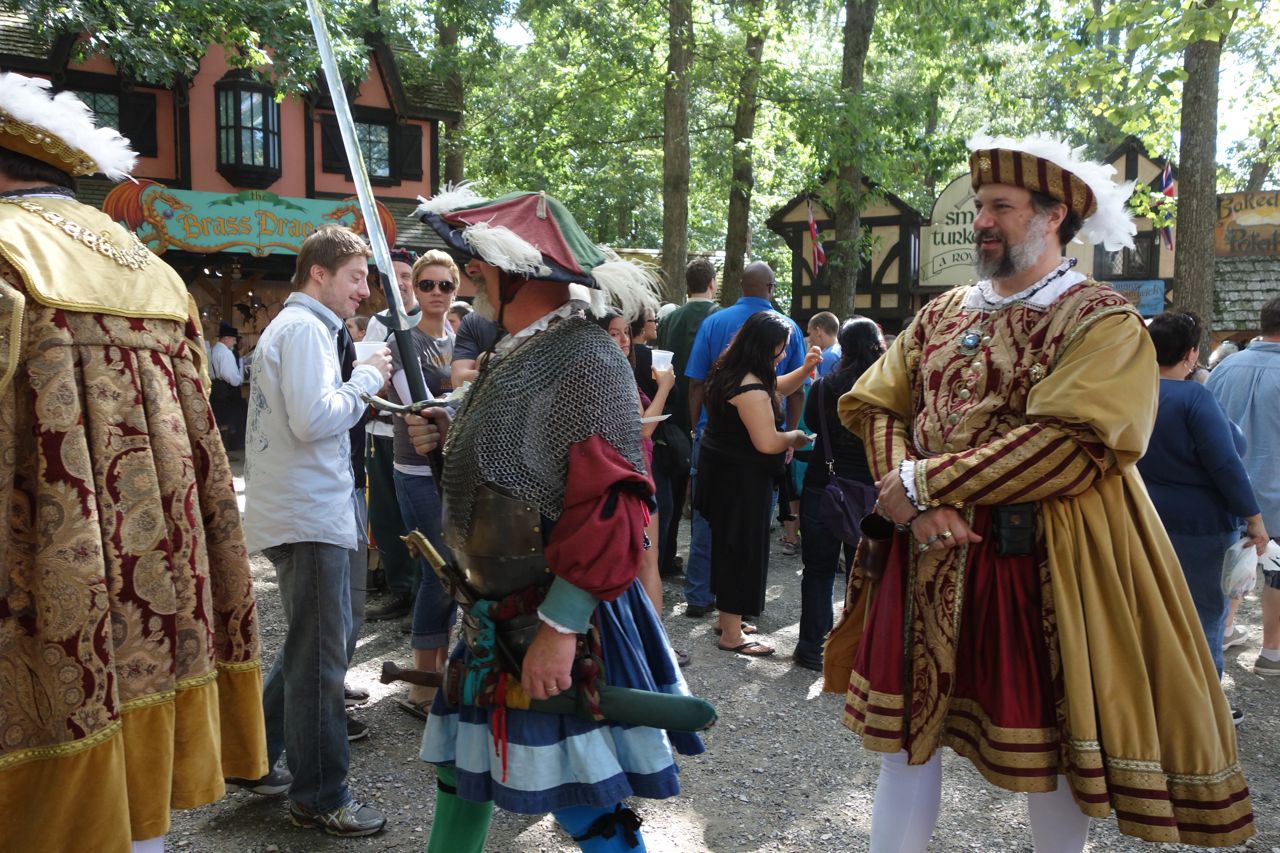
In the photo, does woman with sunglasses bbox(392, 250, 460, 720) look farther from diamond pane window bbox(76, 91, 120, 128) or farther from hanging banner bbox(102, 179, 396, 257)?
diamond pane window bbox(76, 91, 120, 128)

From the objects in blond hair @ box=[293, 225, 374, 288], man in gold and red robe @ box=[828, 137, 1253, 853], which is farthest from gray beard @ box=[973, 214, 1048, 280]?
blond hair @ box=[293, 225, 374, 288]

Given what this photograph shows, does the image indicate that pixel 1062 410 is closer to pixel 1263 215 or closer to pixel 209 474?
pixel 209 474

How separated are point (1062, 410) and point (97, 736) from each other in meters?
2.14

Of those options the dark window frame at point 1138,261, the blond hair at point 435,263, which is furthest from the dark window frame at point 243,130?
the dark window frame at point 1138,261

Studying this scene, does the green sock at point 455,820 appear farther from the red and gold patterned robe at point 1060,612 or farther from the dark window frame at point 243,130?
the dark window frame at point 243,130

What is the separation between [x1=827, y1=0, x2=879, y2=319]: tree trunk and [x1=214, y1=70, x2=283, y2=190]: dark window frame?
34.8 ft

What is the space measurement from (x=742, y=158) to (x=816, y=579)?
961cm

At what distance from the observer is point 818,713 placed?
4398mm

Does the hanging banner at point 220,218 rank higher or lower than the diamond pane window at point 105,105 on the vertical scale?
lower

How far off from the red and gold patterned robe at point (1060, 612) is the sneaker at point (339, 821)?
162cm

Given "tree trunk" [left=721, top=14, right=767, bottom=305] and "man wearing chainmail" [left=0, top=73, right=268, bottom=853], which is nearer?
"man wearing chainmail" [left=0, top=73, right=268, bottom=853]

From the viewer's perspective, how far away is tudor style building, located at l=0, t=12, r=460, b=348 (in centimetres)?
1486

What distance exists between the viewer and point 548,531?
2.09 metres

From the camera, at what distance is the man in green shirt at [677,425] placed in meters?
6.25
